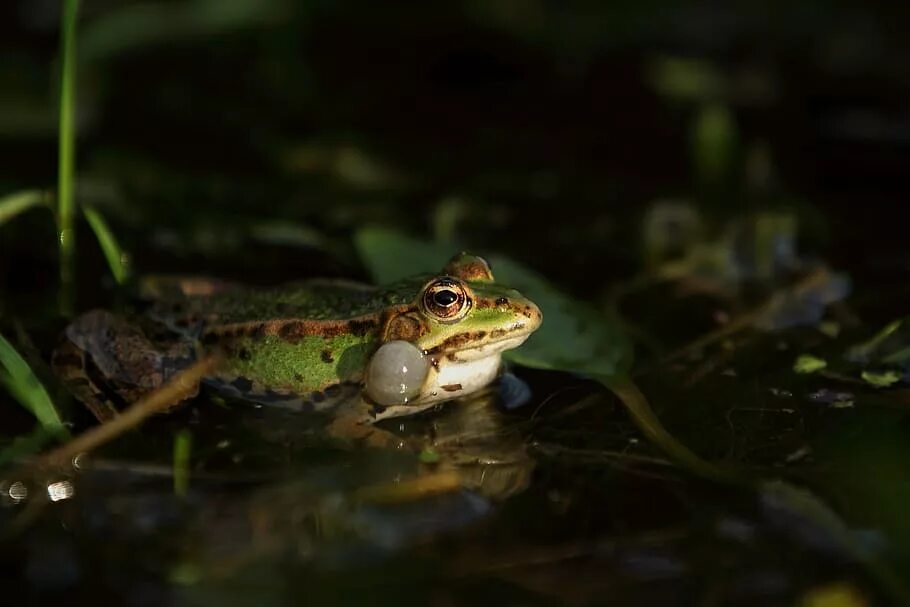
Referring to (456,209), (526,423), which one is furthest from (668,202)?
(526,423)

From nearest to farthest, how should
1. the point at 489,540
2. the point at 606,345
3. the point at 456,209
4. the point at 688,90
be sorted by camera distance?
the point at 489,540
the point at 606,345
the point at 456,209
the point at 688,90

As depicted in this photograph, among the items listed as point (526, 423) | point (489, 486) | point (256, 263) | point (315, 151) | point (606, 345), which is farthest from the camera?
point (315, 151)

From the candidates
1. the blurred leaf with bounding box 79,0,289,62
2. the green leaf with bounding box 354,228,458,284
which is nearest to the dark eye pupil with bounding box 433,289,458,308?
the green leaf with bounding box 354,228,458,284

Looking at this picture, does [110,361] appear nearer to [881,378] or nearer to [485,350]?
[485,350]

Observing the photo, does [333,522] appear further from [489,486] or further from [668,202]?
[668,202]

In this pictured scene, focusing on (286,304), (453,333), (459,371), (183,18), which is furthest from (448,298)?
(183,18)

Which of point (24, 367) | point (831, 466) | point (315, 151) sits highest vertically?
point (315, 151)

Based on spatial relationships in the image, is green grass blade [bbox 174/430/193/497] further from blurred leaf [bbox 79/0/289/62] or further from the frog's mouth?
blurred leaf [bbox 79/0/289/62]
